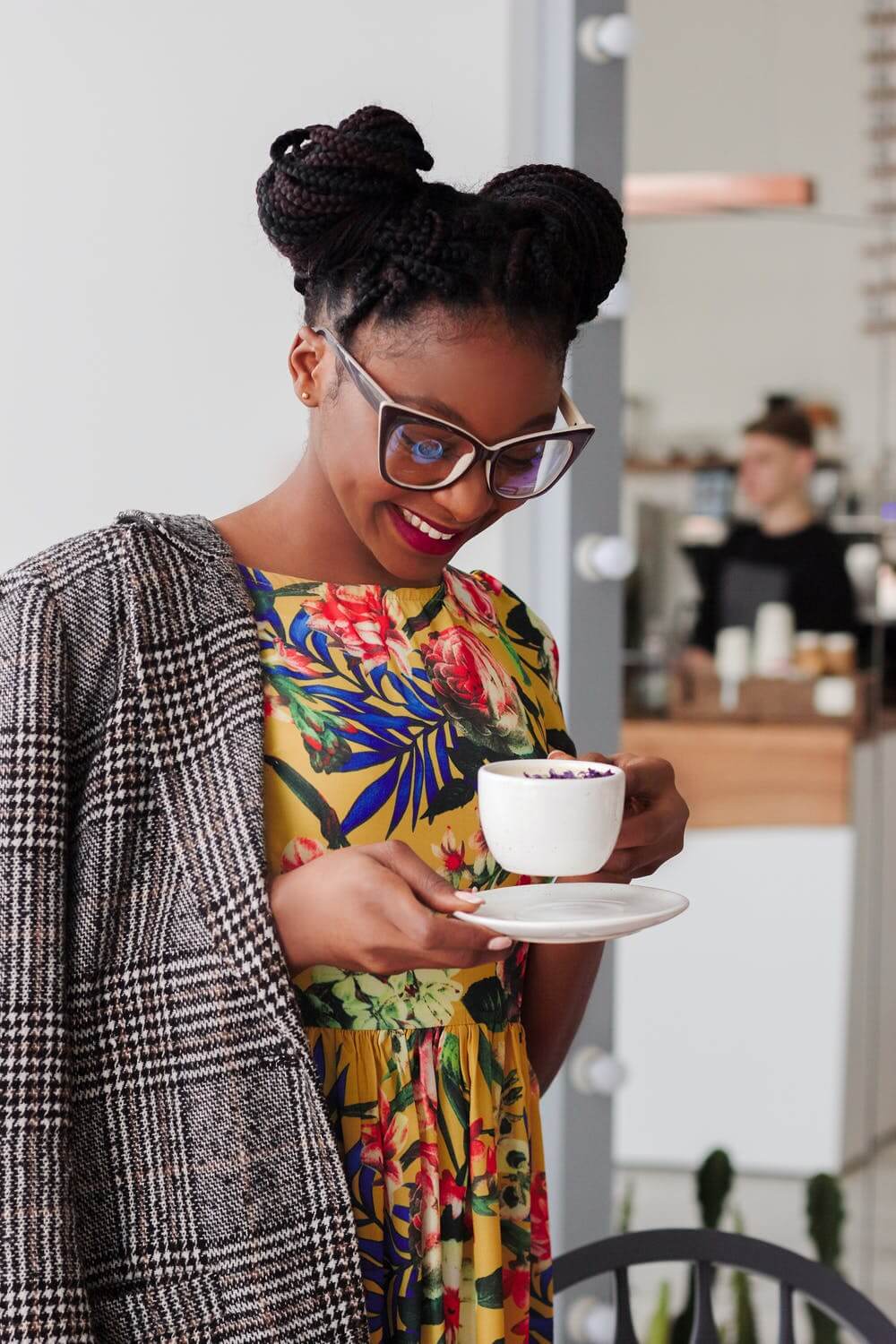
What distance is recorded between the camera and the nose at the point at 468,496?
93cm

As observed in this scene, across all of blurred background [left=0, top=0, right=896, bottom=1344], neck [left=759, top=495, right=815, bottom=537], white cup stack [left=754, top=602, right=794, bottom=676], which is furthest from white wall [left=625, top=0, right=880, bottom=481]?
white cup stack [left=754, top=602, right=794, bottom=676]

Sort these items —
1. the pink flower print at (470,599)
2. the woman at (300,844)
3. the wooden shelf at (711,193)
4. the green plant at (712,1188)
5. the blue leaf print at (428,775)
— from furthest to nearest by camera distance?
the wooden shelf at (711,193) < the green plant at (712,1188) < the pink flower print at (470,599) < the blue leaf print at (428,775) < the woman at (300,844)

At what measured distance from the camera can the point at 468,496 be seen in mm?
933

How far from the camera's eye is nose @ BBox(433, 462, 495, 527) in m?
0.93

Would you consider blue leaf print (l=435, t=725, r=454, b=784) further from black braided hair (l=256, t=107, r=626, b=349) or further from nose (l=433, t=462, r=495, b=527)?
black braided hair (l=256, t=107, r=626, b=349)

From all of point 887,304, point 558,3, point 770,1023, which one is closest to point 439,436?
point 558,3

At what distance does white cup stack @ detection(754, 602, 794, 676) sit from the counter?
0.19 meters

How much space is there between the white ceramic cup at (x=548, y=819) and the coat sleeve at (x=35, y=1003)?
0.27 metres

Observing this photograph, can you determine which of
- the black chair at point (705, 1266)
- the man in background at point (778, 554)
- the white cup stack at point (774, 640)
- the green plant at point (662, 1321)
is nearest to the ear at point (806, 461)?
the man in background at point (778, 554)

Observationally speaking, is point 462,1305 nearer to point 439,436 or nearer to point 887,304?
point 439,436

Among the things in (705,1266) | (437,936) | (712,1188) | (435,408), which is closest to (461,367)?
(435,408)

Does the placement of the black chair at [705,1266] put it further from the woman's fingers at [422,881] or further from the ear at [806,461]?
the ear at [806,461]

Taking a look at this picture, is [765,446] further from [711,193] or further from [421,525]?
[421,525]

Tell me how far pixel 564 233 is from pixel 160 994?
1.85 feet
